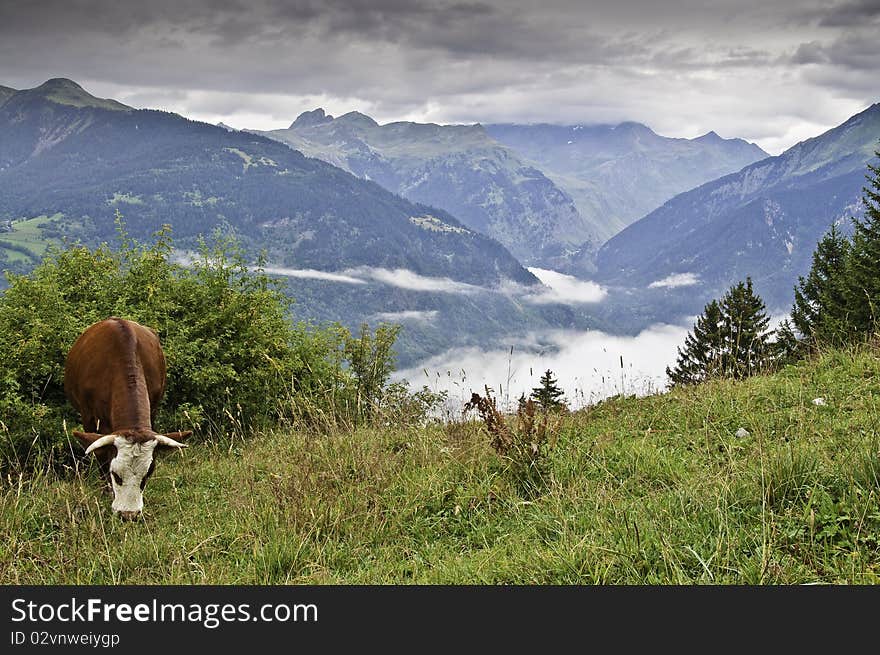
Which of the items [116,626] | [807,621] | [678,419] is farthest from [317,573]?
[678,419]

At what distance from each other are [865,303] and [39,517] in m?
30.7

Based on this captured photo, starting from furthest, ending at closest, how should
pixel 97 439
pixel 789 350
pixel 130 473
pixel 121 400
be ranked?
pixel 789 350
pixel 121 400
pixel 97 439
pixel 130 473

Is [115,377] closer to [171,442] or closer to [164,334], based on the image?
[171,442]

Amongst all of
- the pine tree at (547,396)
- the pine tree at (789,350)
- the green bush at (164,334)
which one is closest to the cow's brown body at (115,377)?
the green bush at (164,334)

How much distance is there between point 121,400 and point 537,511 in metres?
5.86

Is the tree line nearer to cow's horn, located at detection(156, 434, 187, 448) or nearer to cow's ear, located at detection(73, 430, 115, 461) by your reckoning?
cow's horn, located at detection(156, 434, 187, 448)

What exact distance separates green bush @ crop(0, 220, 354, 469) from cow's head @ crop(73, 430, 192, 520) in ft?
7.39

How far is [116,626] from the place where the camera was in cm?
407

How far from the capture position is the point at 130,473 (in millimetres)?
7633

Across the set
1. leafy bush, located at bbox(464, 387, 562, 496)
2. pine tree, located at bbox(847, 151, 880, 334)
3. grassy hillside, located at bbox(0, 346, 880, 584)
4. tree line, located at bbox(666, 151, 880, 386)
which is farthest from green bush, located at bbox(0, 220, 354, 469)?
pine tree, located at bbox(847, 151, 880, 334)

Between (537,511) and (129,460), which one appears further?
(129,460)

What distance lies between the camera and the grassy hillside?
432 centimetres

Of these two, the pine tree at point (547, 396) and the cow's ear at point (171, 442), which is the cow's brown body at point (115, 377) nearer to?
the cow's ear at point (171, 442)

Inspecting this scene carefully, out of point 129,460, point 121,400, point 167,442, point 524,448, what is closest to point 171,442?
point 167,442
